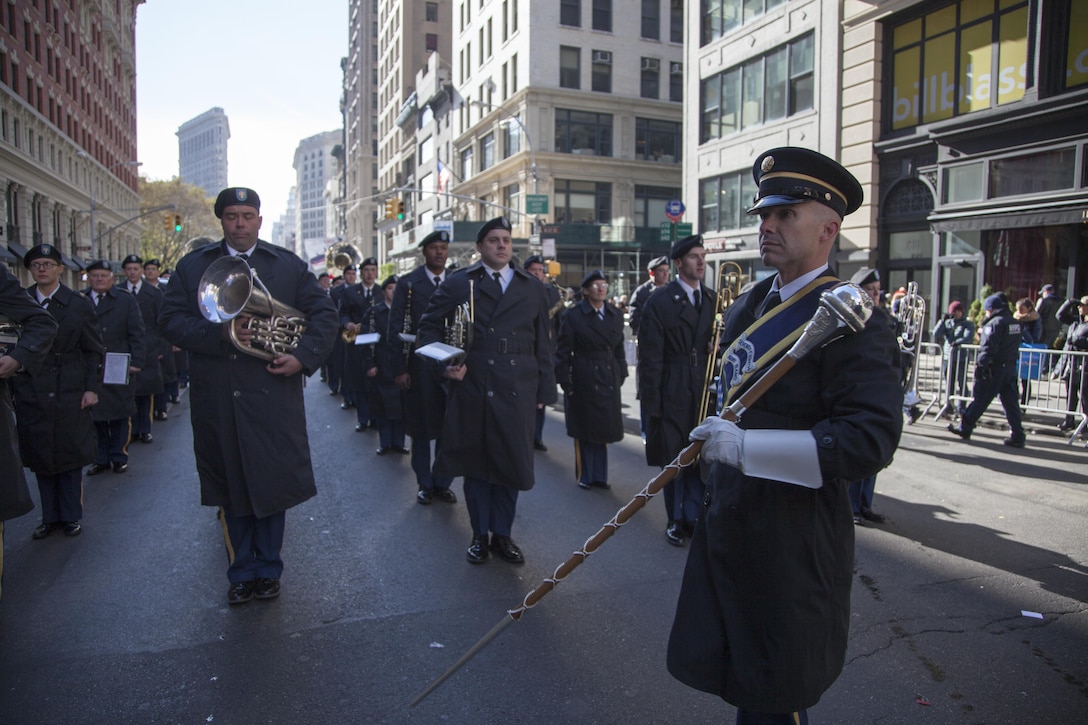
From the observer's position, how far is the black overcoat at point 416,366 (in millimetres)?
6602

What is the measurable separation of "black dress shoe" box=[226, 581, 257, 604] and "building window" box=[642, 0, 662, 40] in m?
46.4

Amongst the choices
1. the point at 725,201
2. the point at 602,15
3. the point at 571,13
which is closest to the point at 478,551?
the point at 725,201

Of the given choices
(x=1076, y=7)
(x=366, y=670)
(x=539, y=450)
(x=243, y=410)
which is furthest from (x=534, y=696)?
(x=1076, y=7)

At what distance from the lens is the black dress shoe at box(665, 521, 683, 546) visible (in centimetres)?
557

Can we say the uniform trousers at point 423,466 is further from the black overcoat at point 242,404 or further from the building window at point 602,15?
the building window at point 602,15

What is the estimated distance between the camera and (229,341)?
4270mm

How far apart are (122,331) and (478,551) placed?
5239 millimetres

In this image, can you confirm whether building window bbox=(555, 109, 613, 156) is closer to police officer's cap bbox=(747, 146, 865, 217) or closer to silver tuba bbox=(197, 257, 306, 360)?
silver tuba bbox=(197, 257, 306, 360)

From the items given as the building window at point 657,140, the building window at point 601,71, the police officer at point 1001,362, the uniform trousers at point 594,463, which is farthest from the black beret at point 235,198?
the building window at point 601,71

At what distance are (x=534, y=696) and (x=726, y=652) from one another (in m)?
1.37

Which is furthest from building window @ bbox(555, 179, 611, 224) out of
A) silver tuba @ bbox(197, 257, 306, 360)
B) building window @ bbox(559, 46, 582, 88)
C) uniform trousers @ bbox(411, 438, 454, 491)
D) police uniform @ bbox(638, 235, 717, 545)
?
silver tuba @ bbox(197, 257, 306, 360)

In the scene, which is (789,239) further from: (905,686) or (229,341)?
(229,341)

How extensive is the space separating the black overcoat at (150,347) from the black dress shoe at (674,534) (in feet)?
21.4

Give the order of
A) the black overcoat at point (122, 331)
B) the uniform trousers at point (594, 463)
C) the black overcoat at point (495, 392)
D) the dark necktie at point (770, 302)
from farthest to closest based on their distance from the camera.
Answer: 1. the black overcoat at point (122, 331)
2. the uniform trousers at point (594, 463)
3. the black overcoat at point (495, 392)
4. the dark necktie at point (770, 302)
